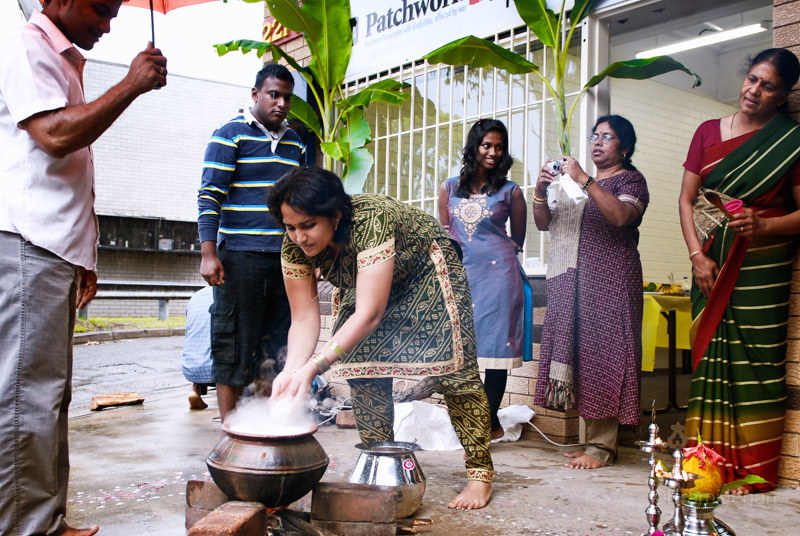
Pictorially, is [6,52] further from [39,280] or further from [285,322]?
[285,322]

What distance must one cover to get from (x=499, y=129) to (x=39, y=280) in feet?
9.52

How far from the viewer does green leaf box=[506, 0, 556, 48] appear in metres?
4.46

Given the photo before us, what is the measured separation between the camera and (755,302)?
3461 millimetres

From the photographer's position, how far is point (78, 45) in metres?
2.49

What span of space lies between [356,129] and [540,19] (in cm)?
211

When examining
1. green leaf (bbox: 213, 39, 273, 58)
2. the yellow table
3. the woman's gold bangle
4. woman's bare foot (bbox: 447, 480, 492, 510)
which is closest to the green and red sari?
woman's bare foot (bbox: 447, 480, 492, 510)

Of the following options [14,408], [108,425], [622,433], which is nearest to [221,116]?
[108,425]

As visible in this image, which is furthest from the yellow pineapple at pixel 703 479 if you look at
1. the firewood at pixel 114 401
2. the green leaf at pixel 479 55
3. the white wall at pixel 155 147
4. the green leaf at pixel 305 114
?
the white wall at pixel 155 147

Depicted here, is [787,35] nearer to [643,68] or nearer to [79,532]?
[643,68]

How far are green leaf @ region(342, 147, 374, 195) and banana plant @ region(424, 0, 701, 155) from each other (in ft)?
4.63

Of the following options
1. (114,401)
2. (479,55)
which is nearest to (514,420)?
(479,55)

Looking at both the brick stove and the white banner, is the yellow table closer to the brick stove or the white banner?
the white banner

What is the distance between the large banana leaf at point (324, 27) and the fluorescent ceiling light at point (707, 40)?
16.2 ft

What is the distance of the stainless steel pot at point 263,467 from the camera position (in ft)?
7.58
